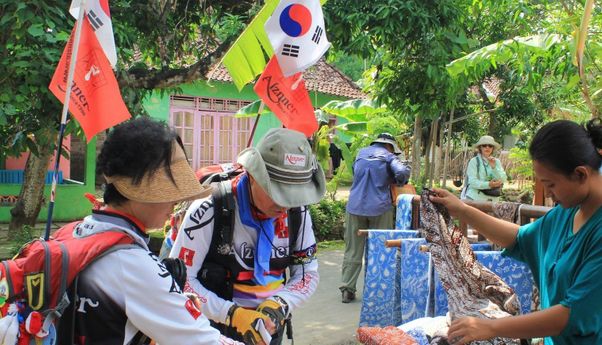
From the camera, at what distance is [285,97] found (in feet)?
14.3

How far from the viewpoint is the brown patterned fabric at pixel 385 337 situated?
292 centimetres

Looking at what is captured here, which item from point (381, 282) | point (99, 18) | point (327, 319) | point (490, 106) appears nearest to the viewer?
point (99, 18)

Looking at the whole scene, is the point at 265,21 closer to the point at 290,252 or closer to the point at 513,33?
the point at 290,252

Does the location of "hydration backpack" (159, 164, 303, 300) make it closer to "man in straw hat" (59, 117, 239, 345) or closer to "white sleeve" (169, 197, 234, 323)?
"white sleeve" (169, 197, 234, 323)

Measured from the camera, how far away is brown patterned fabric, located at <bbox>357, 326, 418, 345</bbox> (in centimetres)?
292

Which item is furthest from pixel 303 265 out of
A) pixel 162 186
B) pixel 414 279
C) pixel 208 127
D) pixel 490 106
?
pixel 208 127

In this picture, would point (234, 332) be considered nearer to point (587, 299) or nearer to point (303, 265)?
point (303, 265)

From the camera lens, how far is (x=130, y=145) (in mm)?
1689

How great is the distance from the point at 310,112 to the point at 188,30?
4460mm

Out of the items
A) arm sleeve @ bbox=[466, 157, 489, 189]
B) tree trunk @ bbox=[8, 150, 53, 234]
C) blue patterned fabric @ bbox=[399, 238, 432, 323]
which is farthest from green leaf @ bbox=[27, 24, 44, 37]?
arm sleeve @ bbox=[466, 157, 489, 189]

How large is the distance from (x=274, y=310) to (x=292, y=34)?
104 inches

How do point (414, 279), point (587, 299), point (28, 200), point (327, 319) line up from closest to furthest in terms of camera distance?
point (587, 299)
point (414, 279)
point (327, 319)
point (28, 200)

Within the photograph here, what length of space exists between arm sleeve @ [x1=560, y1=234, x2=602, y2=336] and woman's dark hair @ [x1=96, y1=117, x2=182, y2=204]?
130cm

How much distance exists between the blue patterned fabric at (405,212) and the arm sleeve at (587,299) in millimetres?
2411
